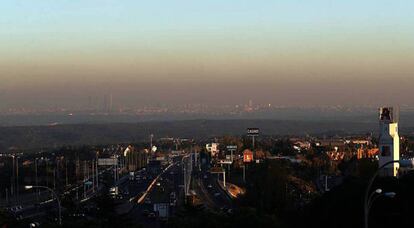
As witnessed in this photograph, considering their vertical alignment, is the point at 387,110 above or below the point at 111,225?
above

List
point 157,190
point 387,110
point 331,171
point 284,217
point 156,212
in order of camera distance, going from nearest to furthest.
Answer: point 284,217 → point 156,212 → point 387,110 → point 157,190 → point 331,171

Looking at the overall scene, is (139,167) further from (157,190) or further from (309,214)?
(309,214)

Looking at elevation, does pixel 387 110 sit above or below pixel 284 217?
above

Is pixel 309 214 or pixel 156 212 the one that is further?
pixel 156 212

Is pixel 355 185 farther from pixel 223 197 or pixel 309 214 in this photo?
pixel 223 197

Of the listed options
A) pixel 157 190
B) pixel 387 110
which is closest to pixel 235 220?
pixel 387 110

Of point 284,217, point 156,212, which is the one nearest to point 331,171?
point 156,212

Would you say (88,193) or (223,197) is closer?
(223,197)

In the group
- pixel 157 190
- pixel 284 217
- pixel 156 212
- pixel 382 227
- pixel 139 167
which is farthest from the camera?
pixel 139 167

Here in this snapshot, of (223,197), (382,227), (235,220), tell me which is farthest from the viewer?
(223,197)
